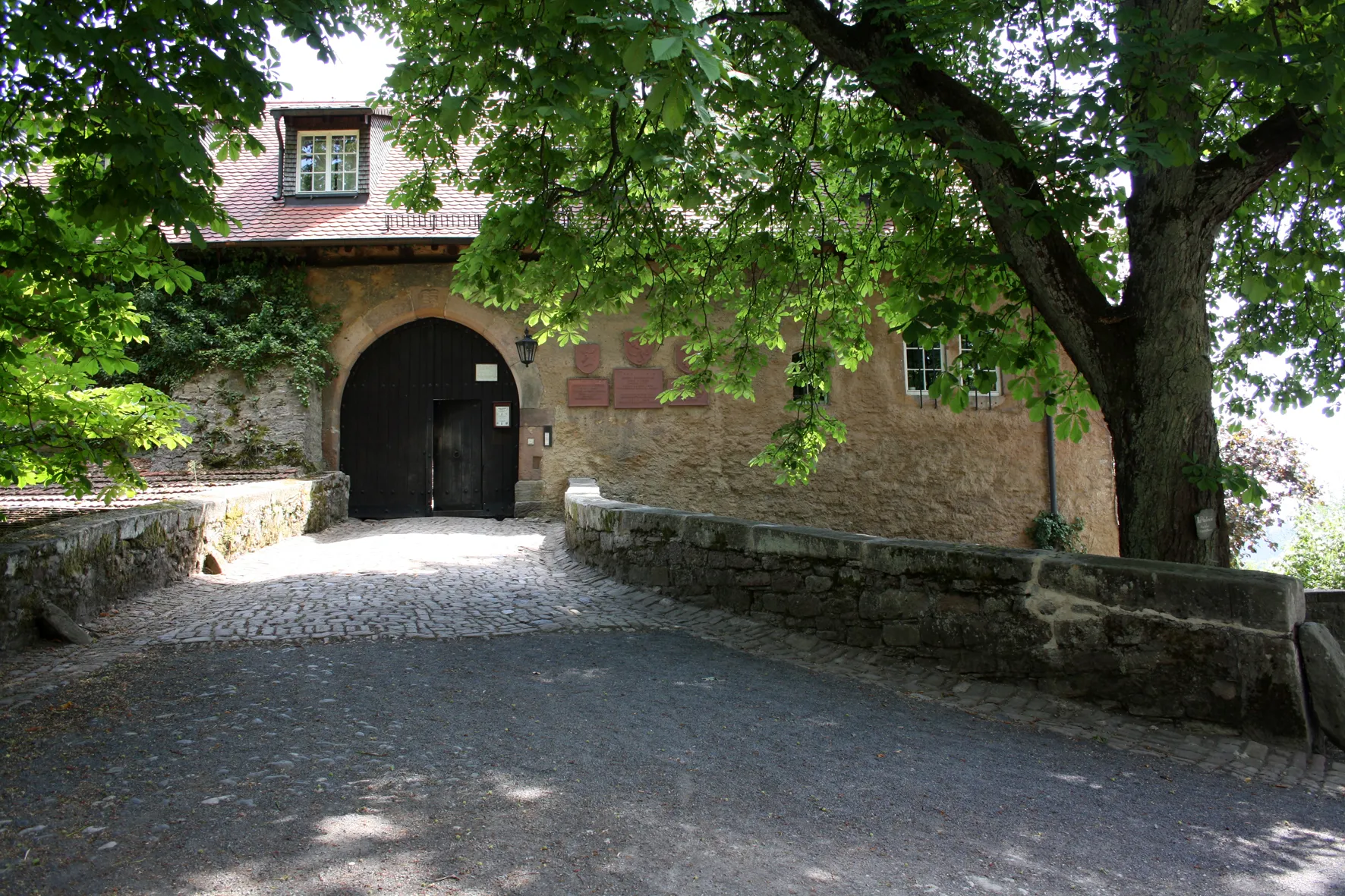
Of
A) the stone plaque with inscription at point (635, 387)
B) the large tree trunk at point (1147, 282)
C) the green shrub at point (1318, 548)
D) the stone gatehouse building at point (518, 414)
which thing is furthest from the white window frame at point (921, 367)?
the green shrub at point (1318, 548)

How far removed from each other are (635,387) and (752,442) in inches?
73.9

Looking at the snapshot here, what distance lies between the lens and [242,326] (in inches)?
478

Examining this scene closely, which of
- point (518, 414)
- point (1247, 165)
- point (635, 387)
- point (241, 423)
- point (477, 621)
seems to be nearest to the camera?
point (1247, 165)

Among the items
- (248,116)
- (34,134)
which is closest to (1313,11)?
(248,116)

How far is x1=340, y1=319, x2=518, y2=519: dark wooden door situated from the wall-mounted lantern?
0.86m

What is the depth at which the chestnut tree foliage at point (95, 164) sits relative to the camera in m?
2.97

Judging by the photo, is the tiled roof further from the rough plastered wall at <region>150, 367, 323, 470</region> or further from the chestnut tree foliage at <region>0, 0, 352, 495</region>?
the chestnut tree foliage at <region>0, 0, 352, 495</region>

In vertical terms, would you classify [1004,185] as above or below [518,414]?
above

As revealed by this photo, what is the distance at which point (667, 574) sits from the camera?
647 cm

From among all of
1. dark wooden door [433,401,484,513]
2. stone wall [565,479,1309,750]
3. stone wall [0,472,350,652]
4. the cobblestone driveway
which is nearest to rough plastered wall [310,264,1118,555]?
dark wooden door [433,401,484,513]

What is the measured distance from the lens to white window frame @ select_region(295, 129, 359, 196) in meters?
13.2

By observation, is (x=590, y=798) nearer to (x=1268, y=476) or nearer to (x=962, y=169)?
(x=962, y=169)

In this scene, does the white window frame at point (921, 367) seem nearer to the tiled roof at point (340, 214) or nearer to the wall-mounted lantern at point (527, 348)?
the wall-mounted lantern at point (527, 348)

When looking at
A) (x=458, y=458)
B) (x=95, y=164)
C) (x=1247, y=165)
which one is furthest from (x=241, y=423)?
(x=1247, y=165)
